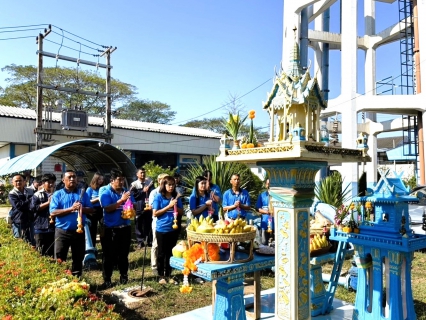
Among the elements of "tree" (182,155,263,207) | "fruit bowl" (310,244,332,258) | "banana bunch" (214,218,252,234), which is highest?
"tree" (182,155,263,207)

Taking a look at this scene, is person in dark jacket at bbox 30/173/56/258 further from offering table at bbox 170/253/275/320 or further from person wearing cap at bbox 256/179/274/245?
person wearing cap at bbox 256/179/274/245

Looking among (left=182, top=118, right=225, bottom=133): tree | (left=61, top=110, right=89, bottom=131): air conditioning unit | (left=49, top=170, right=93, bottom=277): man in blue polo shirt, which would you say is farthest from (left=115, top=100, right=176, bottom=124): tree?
(left=49, top=170, right=93, bottom=277): man in blue polo shirt

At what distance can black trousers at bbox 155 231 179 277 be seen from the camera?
5.38 metres

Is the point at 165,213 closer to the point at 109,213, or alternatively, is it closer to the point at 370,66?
the point at 109,213

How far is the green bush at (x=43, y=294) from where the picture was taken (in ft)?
8.62

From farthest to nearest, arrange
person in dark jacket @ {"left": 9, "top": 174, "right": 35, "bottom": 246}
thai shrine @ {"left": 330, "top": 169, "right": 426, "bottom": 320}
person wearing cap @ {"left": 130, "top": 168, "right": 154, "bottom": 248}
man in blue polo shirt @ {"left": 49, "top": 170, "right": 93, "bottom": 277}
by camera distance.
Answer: person wearing cap @ {"left": 130, "top": 168, "right": 154, "bottom": 248}
person in dark jacket @ {"left": 9, "top": 174, "right": 35, "bottom": 246}
man in blue polo shirt @ {"left": 49, "top": 170, "right": 93, "bottom": 277}
thai shrine @ {"left": 330, "top": 169, "right": 426, "bottom": 320}

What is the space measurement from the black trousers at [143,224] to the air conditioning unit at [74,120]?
967 cm

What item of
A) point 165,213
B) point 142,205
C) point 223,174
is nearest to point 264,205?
point 165,213

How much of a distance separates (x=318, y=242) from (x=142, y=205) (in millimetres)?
4354

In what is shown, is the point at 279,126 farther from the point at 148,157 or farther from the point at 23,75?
the point at 23,75

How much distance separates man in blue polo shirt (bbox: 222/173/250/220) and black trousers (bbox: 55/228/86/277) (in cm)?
230

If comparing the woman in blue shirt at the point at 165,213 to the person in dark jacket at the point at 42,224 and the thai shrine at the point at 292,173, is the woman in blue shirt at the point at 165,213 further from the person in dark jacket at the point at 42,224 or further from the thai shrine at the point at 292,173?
the thai shrine at the point at 292,173

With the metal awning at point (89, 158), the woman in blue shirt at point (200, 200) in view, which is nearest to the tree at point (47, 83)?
the metal awning at point (89, 158)

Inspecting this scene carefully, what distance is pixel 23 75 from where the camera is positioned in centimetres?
2509
